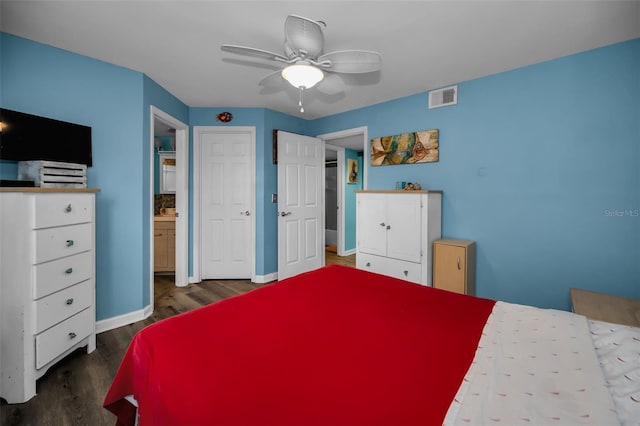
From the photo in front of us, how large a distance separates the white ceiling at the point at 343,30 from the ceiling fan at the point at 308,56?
319 mm

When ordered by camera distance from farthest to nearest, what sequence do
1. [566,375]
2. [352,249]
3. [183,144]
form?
1. [352,249]
2. [183,144]
3. [566,375]

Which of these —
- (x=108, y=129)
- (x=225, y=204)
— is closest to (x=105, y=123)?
(x=108, y=129)

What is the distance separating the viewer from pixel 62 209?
187 centimetres

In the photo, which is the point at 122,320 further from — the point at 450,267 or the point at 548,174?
the point at 548,174

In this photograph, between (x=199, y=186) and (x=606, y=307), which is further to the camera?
(x=199, y=186)

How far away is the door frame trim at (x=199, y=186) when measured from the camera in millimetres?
3703

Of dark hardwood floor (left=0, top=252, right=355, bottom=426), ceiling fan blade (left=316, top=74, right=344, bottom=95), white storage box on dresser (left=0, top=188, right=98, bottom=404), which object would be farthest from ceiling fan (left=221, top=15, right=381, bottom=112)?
dark hardwood floor (left=0, top=252, right=355, bottom=426)

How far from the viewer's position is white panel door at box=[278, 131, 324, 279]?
149 inches

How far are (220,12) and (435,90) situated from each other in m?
2.30

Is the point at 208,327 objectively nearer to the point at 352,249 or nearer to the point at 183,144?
the point at 183,144

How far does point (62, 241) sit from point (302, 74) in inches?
76.8

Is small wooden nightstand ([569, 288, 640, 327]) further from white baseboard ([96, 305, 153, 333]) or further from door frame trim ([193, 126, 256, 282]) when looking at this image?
white baseboard ([96, 305, 153, 333])

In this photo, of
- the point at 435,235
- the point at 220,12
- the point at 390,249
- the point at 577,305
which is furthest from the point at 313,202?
the point at 577,305

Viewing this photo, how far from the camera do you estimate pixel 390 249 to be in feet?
9.77
